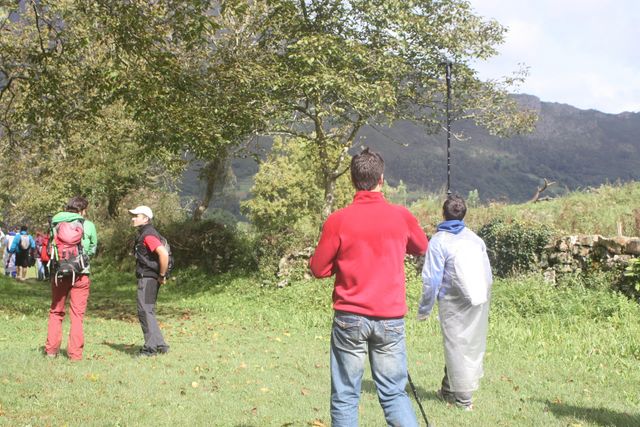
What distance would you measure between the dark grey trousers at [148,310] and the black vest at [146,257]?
0.29ft

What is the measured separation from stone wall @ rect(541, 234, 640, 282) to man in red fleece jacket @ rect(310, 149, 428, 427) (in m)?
10.4

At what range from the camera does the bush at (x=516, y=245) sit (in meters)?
15.1

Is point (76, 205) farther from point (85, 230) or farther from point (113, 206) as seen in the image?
point (113, 206)

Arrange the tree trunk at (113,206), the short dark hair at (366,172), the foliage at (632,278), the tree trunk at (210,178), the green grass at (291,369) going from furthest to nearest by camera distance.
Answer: the tree trunk at (113,206)
the tree trunk at (210,178)
the foliage at (632,278)
the green grass at (291,369)
the short dark hair at (366,172)

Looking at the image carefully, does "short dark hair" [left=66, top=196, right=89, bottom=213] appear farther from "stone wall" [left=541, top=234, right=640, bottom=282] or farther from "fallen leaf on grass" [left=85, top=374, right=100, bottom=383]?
"stone wall" [left=541, top=234, right=640, bottom=282]

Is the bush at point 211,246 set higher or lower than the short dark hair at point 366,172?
lower

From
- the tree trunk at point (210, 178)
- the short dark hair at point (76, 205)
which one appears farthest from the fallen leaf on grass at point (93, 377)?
the tree trunk at point (210, 178)

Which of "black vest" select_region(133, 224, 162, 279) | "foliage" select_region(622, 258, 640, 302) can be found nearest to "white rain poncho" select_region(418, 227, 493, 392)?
"black vest" select_region(133, 224, 162, 279)

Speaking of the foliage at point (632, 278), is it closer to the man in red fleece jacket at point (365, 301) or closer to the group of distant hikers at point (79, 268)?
the group of distant hikers at point (79, 268)

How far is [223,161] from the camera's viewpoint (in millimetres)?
24844

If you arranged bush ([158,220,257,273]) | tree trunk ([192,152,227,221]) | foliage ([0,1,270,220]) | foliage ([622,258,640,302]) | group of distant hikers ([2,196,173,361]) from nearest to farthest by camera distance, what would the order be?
group of distant hikers ([2,196,173,361]) → foliage ([622,258,640,302]) → foliage ([0,1,270,220]) → bush ([158,220,257,273]) → tree trunk ([192,152,227,221])

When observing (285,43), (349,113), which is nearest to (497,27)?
(349,113)

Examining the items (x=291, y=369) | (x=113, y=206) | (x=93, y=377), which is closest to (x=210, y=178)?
(x=113, y=206)

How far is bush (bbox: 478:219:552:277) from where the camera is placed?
1512cm
